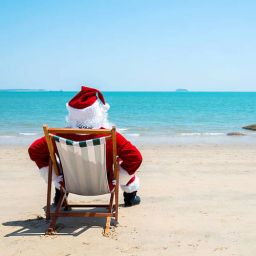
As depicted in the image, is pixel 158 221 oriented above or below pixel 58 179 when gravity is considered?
below

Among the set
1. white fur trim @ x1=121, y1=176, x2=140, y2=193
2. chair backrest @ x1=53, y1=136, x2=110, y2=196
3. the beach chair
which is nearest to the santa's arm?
the beach chair

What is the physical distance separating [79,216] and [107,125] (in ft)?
3.19

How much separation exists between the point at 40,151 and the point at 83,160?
0.61 m

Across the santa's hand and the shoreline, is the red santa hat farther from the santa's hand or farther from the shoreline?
the shoreline

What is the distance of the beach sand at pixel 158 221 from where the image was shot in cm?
372

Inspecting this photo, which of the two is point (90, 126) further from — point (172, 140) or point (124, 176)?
point (172, 140)

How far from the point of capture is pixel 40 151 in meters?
4.55

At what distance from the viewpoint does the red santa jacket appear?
4.35 metres

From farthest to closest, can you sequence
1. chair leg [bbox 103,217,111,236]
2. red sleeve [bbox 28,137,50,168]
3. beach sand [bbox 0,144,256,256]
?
red sleeve [bbox 28,137,50,168]
chair leg [bbox 103,217,111,236]
beach sand [bbox 0,144,256,256]

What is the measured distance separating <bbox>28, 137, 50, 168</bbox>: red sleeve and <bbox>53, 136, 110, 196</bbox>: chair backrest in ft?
1.13

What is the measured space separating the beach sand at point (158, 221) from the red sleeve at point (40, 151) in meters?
0.61

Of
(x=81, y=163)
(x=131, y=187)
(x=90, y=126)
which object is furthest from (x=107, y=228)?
(x=90, y=126)

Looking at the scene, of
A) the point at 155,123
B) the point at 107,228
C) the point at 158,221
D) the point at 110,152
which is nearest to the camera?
the point at 107,228

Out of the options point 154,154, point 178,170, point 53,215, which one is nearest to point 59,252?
point 53,215
